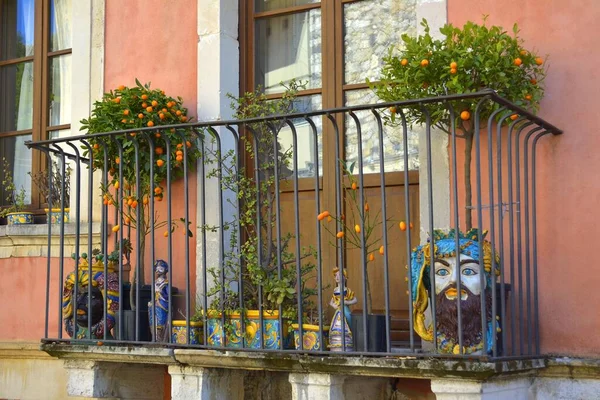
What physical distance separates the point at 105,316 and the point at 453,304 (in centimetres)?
210

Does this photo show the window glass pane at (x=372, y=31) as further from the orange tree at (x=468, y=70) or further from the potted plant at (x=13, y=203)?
the potted plant at (x=13, y=203)

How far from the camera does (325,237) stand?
21.2 feet

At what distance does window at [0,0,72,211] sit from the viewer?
A: 7750 millimetres

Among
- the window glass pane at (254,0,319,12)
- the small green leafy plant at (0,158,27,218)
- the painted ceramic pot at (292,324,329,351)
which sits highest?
the window glass pane at (254,0,319,12)

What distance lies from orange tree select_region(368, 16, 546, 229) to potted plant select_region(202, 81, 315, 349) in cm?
81

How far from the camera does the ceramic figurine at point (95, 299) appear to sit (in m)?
6.37

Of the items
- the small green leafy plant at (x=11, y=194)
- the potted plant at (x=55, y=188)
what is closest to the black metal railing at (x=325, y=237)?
the potted plant at (x=55, y=188)

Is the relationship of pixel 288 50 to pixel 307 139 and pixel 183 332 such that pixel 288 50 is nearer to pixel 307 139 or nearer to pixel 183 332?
pixel 307 139

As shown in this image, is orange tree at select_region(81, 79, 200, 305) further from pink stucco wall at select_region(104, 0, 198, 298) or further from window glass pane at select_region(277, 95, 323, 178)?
window glass pane at select_region(277, 95, 323, 178)

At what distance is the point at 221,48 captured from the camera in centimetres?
678

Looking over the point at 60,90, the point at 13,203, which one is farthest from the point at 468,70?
the point at 13,203

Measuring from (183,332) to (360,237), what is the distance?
114cm

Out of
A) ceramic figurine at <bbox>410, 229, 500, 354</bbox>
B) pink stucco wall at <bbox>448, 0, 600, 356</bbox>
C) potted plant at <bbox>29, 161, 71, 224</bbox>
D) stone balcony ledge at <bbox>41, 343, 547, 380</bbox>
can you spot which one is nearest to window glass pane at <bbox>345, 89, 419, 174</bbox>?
pink stucco wall at <bbox>448, 0, 600, 356</bbox>

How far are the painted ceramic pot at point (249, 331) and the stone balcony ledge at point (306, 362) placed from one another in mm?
97
